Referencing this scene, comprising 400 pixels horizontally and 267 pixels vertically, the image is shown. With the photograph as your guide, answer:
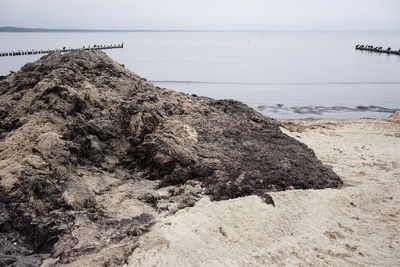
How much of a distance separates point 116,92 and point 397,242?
5645 millimetres

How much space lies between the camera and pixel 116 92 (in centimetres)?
725

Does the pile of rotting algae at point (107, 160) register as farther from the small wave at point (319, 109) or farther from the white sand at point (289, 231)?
the small wave at point (319, 109)

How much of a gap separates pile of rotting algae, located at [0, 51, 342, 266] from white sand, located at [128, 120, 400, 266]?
284 mm

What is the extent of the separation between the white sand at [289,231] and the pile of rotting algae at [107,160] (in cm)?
28

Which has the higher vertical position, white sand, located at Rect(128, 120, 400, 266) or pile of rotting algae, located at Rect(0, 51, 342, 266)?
pile of rotting algae, located at Rect(0, 51, 342, 266)

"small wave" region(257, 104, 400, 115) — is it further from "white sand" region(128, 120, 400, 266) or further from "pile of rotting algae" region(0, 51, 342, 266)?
"white sand" region(128, 120, 400, 266)

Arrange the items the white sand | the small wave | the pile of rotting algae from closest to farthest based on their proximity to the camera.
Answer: the white sand, the pile of rotting algae, the small wave

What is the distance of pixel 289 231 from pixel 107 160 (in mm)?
3221

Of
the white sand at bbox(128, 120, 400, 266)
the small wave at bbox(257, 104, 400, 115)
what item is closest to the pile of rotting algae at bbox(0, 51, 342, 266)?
the white sand at bbox(128, 120, 400, 266)

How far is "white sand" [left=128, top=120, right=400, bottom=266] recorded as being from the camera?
14.3ft

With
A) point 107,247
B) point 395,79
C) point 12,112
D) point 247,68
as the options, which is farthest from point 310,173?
point 247,68

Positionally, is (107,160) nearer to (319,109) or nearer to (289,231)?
(289,231)

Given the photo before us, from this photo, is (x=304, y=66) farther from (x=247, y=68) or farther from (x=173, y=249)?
(x=173, y=249)

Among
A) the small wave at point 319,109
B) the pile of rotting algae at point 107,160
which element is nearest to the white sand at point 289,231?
the pile of rotting algae at point 107,160
